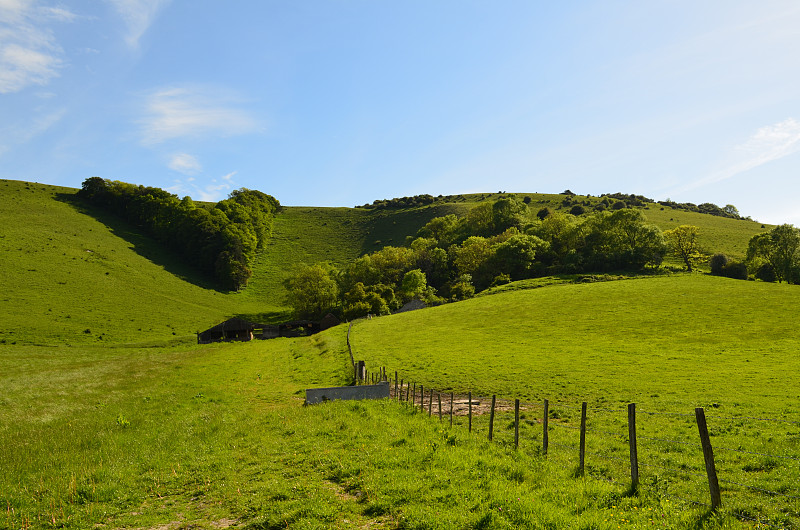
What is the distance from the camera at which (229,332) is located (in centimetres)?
8369

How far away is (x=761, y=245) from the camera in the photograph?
87688 millimetres

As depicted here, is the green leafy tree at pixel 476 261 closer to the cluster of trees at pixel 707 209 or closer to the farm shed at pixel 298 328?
the farm shed at pixel 298 328

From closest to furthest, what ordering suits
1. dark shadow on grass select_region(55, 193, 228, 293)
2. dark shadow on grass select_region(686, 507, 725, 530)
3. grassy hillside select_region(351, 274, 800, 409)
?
dark shadow on grass select_region(686, 507, 725, 530) → grassy hillside select_region(351, 274, 800, 409) → dark shadow on grass select_region(55, 193, 228, 293)

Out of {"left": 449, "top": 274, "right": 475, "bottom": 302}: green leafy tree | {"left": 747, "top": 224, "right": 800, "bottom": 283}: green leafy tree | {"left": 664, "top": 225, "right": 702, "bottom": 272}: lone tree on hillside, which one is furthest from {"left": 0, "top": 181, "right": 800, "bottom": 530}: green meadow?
{"left": 664, "top": 225, "right": 702, "bottom": 272}: lone tree on hillside

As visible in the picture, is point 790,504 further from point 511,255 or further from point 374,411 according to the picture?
point 511,255

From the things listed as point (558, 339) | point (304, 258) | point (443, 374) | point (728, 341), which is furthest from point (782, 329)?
point (304, 258)

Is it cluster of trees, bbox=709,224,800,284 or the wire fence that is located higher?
cluster of trees, bbox=709,224,800,284

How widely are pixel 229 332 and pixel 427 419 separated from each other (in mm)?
74799

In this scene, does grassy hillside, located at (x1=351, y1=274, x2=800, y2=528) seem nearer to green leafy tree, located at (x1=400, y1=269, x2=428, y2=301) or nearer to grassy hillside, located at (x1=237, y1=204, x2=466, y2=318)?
green leafy tree, located at (x1=400, y1=269, x2=428, y2=301)

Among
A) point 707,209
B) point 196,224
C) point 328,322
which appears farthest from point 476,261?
point 707,209

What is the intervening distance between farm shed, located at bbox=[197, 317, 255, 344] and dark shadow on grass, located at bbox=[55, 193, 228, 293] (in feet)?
126

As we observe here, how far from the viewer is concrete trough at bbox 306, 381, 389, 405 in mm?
23469

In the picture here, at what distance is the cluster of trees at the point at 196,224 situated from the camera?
127 metres

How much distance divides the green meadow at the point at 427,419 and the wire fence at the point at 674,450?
120 mm
